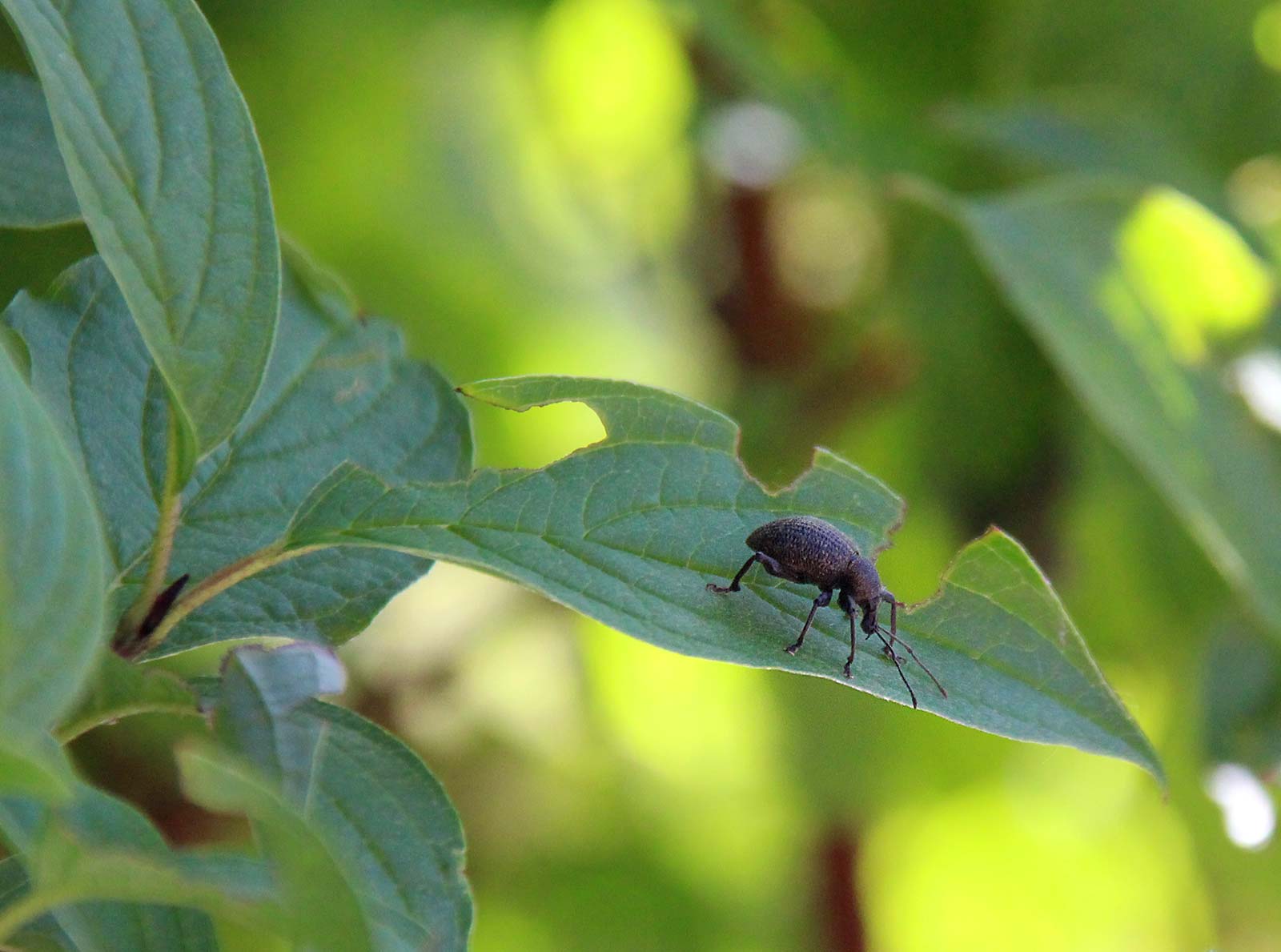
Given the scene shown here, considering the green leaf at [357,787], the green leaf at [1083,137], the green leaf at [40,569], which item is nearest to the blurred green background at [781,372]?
the green leaf at [1083,137]

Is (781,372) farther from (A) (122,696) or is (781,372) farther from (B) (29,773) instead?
(B) (29,773)

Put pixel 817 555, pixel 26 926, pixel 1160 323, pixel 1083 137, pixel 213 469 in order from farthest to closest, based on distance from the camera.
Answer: pixel 1083 137, pixel 1160 323, pixel 817 555, pixel 213 469, pixel 26 926

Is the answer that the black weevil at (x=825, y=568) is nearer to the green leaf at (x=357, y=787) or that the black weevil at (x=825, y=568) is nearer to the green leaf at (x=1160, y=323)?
the green leaf at (x=357, y=787)

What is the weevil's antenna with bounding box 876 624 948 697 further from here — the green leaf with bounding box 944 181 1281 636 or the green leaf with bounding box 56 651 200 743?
the green leaf with bounding box 944 181 1281 636

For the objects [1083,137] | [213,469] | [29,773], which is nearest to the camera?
[29,773]

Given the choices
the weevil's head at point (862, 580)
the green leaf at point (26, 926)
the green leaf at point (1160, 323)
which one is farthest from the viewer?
the green leaf at point (1160, 323)

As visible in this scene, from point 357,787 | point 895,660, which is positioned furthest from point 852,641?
point 357,787

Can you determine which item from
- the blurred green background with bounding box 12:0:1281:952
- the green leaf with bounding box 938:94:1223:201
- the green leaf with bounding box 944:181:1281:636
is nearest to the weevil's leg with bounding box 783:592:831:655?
the green leaf with bounding box 944:181:1281:636
